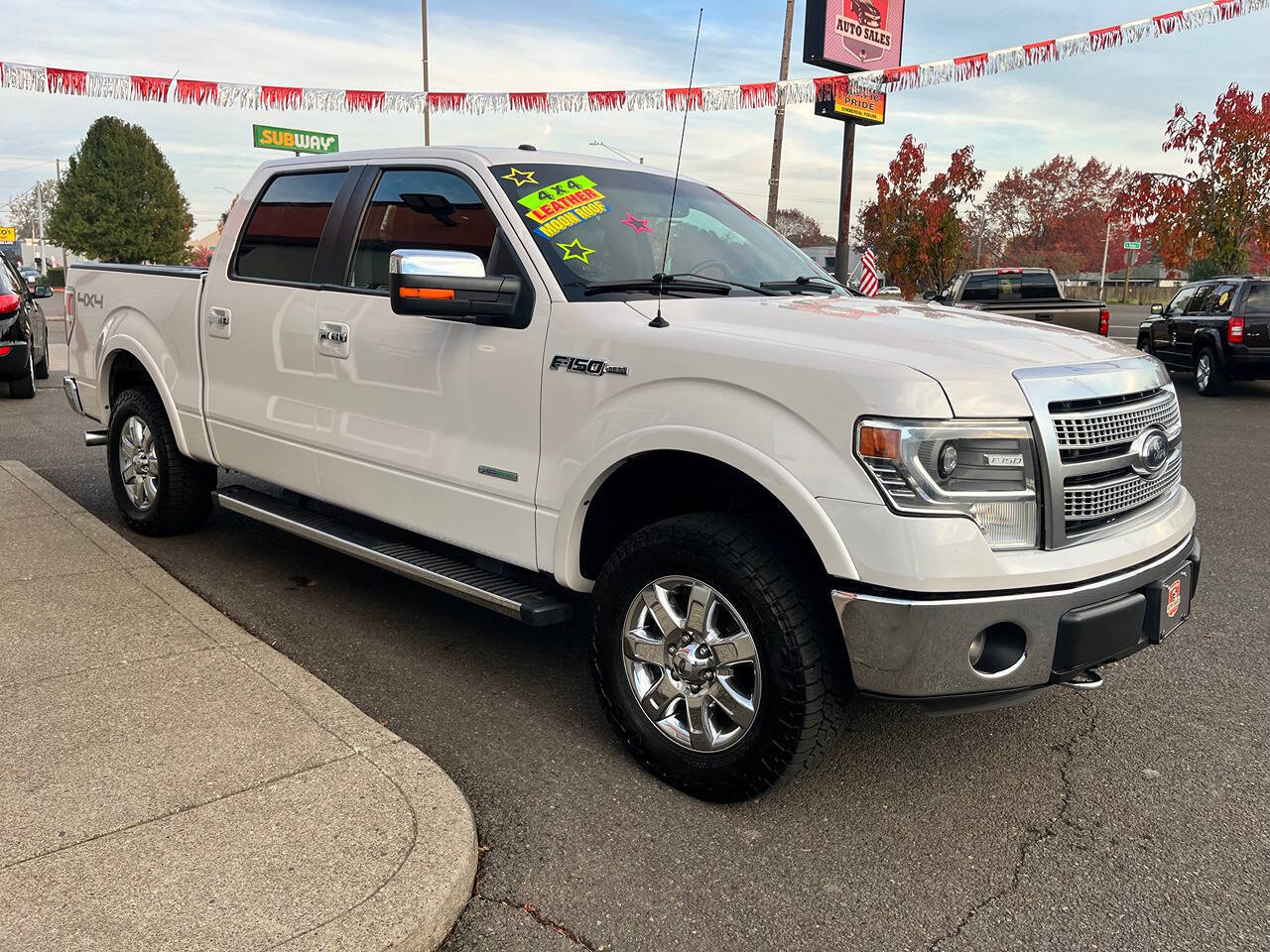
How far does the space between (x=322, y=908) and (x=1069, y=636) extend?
201 cm

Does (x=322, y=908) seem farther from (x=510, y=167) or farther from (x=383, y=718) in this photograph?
(x=510, y=167)

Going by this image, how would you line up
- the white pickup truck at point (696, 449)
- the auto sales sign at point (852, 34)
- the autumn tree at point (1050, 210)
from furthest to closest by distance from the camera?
the autumn tree at point (1050, 210) → the auto sales sign at point (852, 34) → the white pickup truck at point (696, 449)

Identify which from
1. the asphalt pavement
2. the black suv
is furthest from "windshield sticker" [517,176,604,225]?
the black suv

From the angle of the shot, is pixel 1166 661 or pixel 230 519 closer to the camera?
pixel 1166 661

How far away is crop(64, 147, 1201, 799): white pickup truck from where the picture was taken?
2.78 m

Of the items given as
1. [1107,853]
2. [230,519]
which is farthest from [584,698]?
[230,519]

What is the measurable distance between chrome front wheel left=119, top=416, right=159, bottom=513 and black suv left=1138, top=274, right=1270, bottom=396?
1389 cm

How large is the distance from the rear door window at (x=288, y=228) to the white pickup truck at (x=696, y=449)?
0.07 ft

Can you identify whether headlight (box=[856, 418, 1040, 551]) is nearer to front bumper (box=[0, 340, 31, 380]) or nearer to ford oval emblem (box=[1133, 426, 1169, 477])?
ford oval emblem (box=[1133, 426, 1169, 477])

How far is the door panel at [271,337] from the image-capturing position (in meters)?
4.58

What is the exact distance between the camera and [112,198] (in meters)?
58.1

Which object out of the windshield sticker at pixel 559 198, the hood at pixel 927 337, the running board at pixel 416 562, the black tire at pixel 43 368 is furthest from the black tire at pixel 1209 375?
the black tire at pixel 43 368

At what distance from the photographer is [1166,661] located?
14.6 feet

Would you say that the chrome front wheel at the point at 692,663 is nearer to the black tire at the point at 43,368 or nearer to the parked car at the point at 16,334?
the parked car at the point at 16,334
